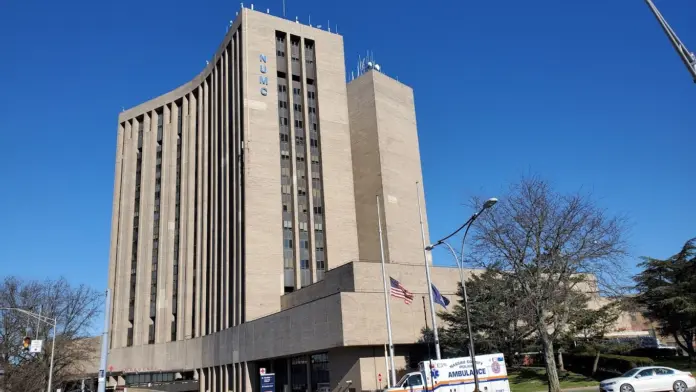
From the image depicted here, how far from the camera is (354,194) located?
239 feet

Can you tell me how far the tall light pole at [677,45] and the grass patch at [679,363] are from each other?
117 feet

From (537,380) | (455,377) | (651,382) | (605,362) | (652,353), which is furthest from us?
(652,353)

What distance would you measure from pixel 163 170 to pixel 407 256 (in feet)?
147

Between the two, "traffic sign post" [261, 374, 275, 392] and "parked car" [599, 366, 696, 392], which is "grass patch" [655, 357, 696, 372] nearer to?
"parked car" [599, 366, 696, 392]

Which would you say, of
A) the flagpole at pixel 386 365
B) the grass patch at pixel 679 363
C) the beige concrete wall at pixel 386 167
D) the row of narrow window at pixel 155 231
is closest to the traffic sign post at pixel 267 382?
the flagpole at pixel 386 365

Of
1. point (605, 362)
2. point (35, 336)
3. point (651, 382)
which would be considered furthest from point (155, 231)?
point (651, 382)

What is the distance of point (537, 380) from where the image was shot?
4147cm

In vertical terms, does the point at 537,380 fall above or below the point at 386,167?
below

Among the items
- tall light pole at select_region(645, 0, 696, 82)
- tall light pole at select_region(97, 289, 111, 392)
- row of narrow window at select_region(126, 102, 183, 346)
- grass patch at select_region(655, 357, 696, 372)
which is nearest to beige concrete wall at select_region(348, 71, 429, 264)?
grass patch at select_region(655, 357, 696, 372)

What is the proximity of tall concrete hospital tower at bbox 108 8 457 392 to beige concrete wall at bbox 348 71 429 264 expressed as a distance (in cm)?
21

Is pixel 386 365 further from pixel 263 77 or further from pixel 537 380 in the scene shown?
pixel 263 77

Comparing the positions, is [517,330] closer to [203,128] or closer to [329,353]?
[329,353]

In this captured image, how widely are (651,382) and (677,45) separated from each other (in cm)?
2345

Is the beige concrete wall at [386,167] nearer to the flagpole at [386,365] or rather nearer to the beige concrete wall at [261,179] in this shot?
the beige concrete wall at [261,179]
